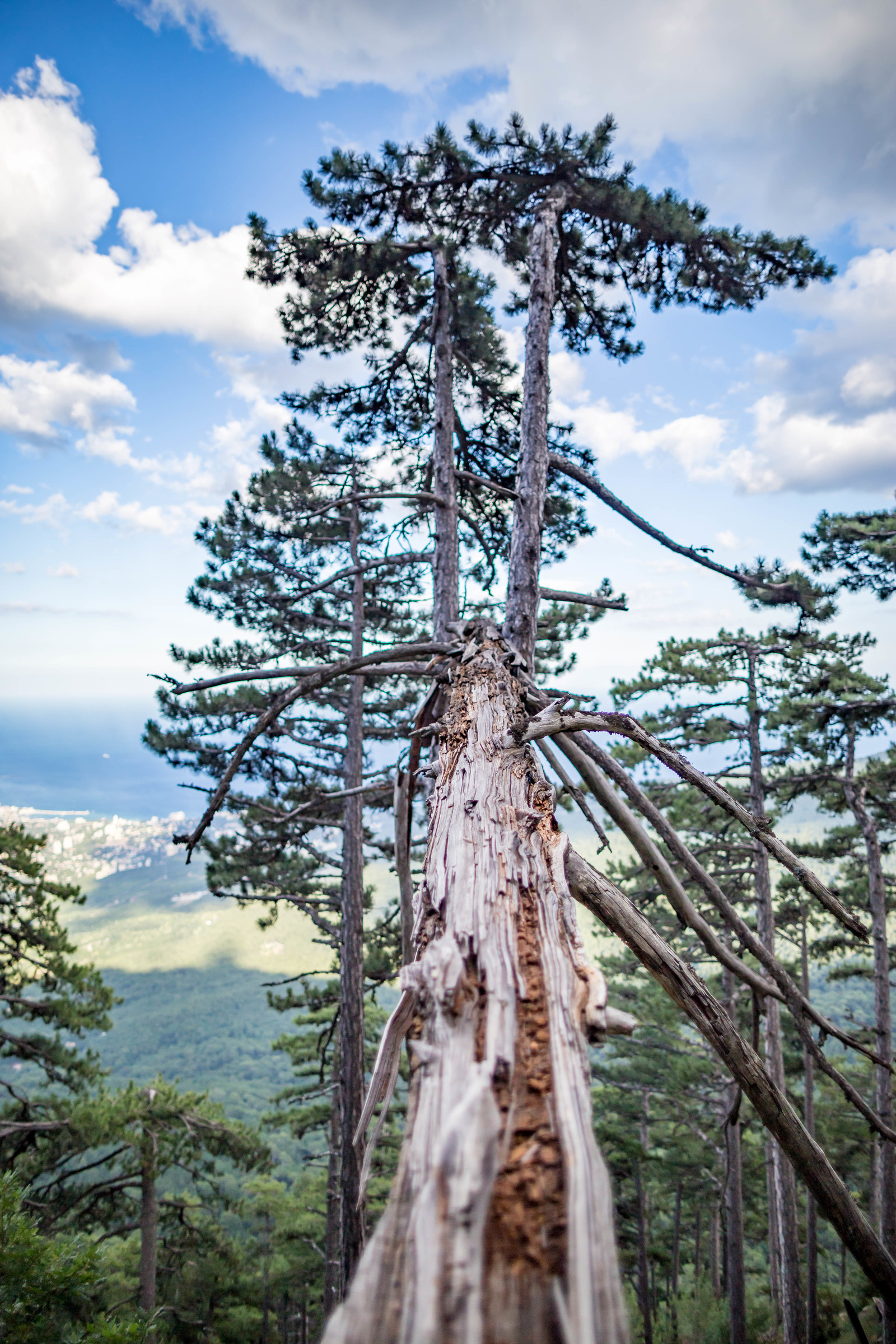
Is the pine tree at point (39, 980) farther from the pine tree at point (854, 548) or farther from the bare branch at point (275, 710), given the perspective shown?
the pine tree at point (854, 548)

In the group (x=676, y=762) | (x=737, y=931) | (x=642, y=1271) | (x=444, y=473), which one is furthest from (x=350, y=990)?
(x=642, y=1271)

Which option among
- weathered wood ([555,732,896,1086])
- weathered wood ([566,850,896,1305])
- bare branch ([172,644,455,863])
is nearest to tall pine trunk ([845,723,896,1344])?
weathered wood ([555,732,896,1086])

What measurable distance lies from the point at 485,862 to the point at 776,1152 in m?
13.6

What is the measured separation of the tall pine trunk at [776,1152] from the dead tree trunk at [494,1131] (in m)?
9.31

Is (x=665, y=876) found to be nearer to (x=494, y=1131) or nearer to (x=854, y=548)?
(x=494, y=1131)

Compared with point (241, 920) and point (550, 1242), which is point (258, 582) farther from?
point (241, 920)

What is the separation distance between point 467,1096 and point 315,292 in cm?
699

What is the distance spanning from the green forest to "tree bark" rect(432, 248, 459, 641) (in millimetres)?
37

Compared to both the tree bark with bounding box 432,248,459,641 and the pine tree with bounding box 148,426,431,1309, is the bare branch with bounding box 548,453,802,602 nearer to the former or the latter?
the tree bark with bounding box 432,248,459,641

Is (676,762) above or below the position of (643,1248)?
above

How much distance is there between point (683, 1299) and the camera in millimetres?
19141

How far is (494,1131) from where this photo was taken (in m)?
0.88

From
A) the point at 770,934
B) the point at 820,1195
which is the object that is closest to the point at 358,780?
the point at 770,934

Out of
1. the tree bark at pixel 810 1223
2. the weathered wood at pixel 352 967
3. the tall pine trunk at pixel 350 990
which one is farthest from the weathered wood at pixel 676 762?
the tree bark at pixel 810 1223
